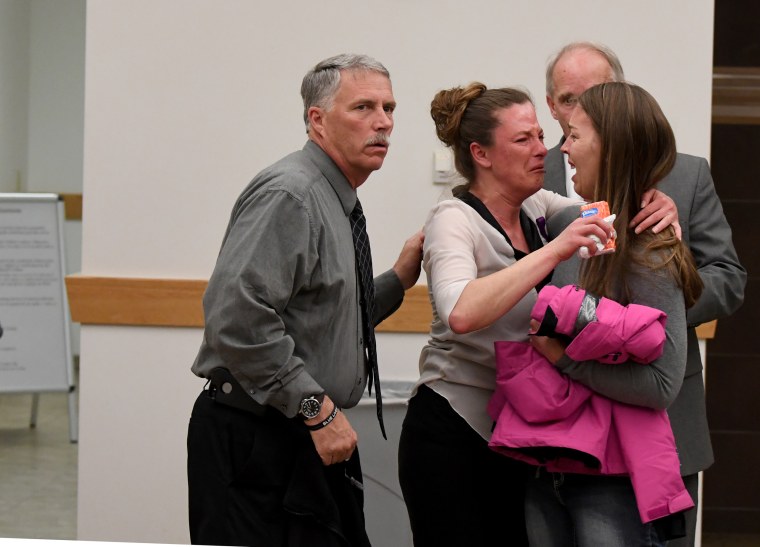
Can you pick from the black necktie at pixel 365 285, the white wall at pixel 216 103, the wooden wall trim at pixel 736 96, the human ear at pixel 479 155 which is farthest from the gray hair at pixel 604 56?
the wooden wall trim at pixel 736 96

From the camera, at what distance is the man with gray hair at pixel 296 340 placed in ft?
6.88

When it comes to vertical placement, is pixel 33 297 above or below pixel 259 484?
below

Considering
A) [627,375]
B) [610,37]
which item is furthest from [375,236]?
[627,375]

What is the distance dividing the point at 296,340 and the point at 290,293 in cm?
12

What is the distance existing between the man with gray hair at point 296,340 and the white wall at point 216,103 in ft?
4.81

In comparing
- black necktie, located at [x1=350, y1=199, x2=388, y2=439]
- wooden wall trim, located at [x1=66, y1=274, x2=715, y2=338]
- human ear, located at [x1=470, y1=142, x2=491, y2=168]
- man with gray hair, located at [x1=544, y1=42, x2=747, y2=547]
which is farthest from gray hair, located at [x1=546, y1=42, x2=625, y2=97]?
wooden wall trim, located at [x1=66, y1=274, x2=715, y2=338]

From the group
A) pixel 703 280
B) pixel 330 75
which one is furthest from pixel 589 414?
pixel 330 75

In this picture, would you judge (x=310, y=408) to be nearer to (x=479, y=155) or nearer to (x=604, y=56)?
(x=479, y=155)

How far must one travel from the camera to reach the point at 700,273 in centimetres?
236

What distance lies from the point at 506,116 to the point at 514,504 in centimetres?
83

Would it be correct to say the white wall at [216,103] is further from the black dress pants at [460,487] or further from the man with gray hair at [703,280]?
the black dress pants at [460,487]

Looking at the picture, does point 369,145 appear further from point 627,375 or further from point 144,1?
point 144,1

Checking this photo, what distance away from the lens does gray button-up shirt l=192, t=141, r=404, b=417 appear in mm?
2086

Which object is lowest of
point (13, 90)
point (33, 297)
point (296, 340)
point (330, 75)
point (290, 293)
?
point (33, 297)
